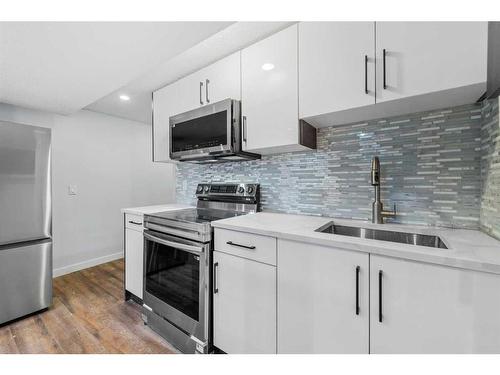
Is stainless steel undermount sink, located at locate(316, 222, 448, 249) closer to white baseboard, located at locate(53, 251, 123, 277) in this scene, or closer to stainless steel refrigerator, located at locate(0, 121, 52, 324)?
stainless steel refrigerator, located at locate(0, 121, 52, 324)

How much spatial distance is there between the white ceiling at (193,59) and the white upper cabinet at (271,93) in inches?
2.6

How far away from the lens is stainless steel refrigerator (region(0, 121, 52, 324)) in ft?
5.92

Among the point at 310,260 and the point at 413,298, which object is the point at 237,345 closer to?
the point at 310,260

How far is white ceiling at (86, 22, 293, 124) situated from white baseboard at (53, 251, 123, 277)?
81.1 inches

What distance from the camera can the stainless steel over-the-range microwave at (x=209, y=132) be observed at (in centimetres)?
168

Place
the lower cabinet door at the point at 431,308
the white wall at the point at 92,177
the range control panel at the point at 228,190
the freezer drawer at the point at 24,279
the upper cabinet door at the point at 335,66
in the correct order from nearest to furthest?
1. the lower cabinet door at the point at 431,308
2. the upper cabinet door at the point at 335,66
3. the freezer drawer at the point at 24,279
4. the range control panel at the point at 228,190
5. the white wall at the point at 92,177

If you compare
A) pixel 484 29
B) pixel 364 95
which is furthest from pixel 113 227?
pixel 484 29

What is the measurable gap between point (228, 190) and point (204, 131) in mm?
575

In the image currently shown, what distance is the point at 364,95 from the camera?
120cm

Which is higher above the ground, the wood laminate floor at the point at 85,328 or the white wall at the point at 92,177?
the white wall at the point at 92,177

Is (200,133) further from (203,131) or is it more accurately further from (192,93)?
(192,93)

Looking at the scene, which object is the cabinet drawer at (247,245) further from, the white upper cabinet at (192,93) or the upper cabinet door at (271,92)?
the white upper cabinet at (192,93)

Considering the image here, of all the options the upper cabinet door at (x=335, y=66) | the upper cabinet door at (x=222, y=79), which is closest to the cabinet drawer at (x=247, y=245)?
the upper cabinet door at (x=335, y=66)
